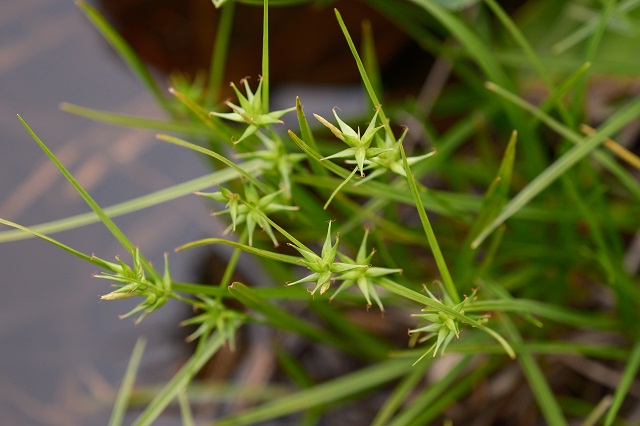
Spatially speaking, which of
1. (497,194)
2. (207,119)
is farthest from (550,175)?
(207,119)

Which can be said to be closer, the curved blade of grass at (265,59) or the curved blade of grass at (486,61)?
the curved blade of grass at (265,59)

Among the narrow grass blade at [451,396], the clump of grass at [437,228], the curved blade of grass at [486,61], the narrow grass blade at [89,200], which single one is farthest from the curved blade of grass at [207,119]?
the narrow grass blade at [451,396]

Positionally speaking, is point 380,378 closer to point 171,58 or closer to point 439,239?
point 439,239

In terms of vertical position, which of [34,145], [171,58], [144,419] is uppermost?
[171,58]

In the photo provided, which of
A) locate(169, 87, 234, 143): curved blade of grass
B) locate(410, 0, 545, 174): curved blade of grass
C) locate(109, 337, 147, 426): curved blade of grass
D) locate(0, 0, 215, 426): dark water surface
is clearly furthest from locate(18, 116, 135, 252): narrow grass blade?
locate(0, 0, 215, 426): dark water surface

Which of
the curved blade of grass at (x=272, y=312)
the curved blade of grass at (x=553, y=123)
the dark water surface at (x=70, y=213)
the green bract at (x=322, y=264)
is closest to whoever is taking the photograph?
the green bract at (x=322, y=264)

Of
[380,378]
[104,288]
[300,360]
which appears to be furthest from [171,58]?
[380,378]

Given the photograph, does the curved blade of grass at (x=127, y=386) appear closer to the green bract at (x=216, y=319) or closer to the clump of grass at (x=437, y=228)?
the clump of grass at (x=437, y=228)
